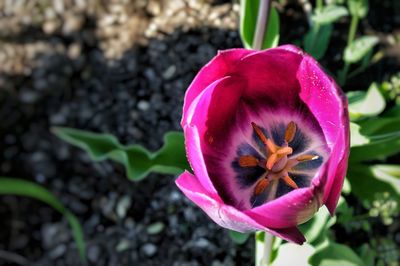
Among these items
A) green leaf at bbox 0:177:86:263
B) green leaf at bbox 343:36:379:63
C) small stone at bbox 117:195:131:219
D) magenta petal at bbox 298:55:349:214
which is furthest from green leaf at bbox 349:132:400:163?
green leaf at bbox 0:177:86:263

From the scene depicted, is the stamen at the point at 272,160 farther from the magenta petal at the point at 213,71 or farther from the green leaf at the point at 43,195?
the green leaf at the point at 43,195

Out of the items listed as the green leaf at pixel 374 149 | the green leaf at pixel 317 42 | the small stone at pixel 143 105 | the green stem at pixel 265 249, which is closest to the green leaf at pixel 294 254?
the green stem at pixel 265 249

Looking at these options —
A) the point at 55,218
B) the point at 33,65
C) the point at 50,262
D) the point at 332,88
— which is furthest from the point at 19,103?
the point at 332,88

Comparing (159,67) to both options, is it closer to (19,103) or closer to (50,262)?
(19,103)

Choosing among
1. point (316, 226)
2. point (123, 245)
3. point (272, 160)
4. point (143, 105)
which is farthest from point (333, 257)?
point (143, 105)

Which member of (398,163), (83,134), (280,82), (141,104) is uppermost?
(280,82)
